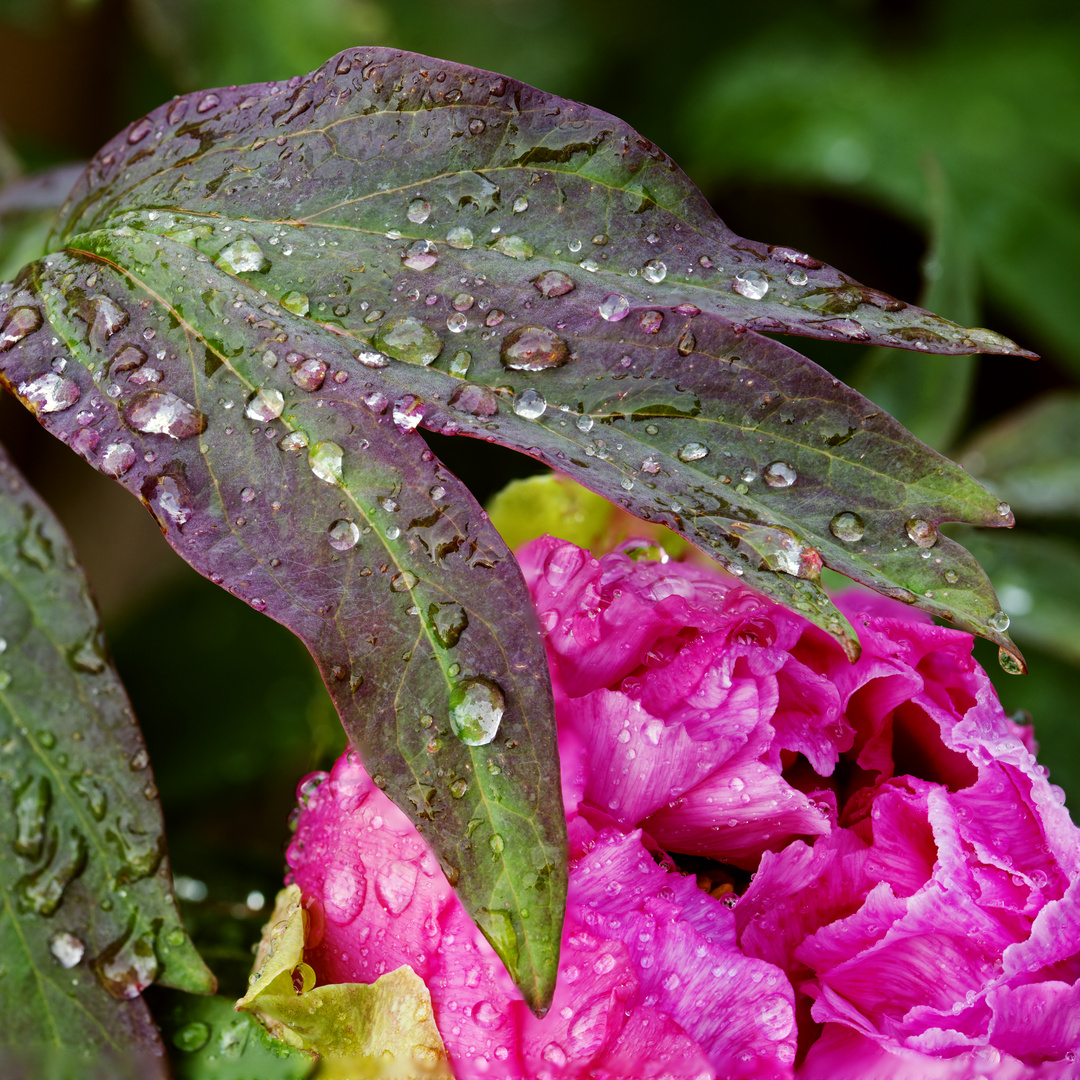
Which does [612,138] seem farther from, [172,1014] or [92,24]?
[92,24]

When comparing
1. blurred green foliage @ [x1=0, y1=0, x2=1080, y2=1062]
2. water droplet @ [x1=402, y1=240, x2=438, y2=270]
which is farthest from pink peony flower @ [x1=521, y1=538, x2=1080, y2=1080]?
blurred green foliage @ [x1=0, y1=0, x2=1080, y2=1062]

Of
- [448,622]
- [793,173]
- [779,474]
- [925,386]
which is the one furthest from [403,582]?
[793,173]

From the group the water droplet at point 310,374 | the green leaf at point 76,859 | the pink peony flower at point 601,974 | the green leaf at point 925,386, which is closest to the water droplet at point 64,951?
the green leaf at point 76,859

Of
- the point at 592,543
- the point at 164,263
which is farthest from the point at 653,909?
the point at 164,263

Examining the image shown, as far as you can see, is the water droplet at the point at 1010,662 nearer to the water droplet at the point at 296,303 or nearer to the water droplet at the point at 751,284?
the water droplet at the point at 751,284

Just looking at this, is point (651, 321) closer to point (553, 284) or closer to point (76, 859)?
point (553, 284)

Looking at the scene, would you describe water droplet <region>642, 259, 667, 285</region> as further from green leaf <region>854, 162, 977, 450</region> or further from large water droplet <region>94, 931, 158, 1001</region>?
green leaf <region>854, 162, 977, 450</region>
